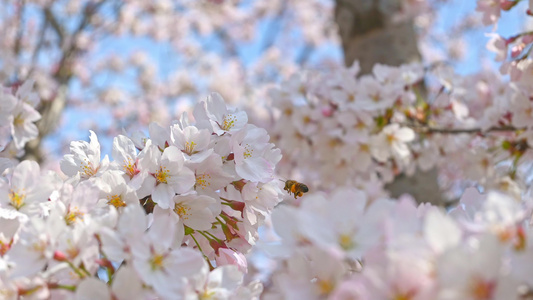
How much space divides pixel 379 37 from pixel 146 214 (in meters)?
2.33

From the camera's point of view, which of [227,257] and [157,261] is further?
[227,257]

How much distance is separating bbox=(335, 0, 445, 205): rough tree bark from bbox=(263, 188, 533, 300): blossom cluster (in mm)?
2181

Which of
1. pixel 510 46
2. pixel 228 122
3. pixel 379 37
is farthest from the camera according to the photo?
pixel 379 37

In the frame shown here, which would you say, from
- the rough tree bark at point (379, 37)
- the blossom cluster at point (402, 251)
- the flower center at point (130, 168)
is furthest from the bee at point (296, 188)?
the rough tree bark at point (379, 37)

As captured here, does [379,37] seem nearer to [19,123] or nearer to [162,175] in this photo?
[19,123]

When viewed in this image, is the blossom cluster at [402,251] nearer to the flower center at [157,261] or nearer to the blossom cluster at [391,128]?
the flower center at [157,261]

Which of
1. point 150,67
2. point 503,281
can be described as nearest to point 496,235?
point 503,281

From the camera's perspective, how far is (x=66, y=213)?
2.79ft

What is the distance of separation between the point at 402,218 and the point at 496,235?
0.35 ft

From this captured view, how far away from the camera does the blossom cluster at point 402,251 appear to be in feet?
1.66

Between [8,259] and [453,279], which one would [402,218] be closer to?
[453,279]

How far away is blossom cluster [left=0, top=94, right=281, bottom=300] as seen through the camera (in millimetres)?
704

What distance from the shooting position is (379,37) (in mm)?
2910

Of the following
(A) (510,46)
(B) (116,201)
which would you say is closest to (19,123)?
(B) (116,201)
